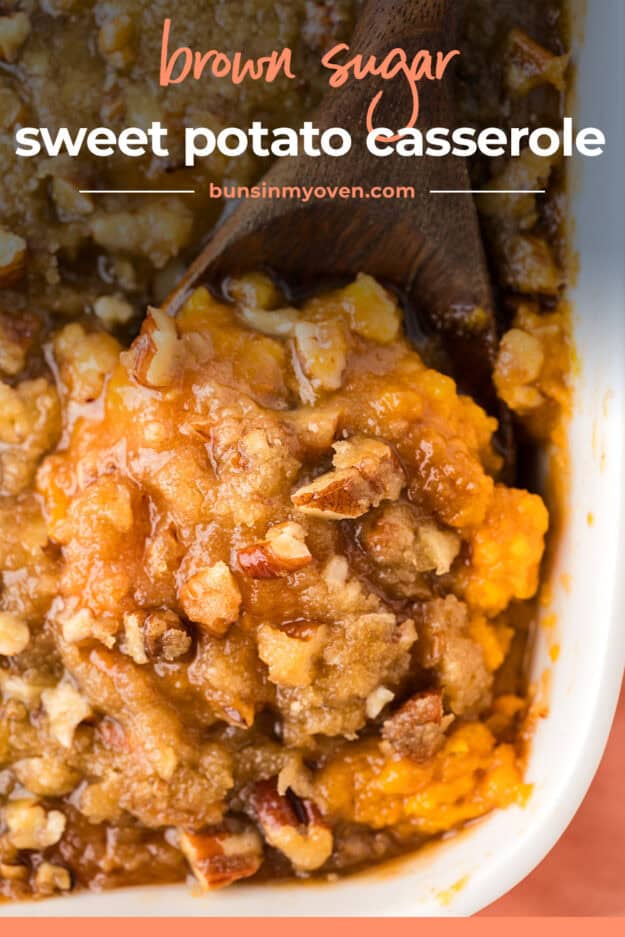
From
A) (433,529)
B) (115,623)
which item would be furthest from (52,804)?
(433,529)

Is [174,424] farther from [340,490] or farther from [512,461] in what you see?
[512,461]

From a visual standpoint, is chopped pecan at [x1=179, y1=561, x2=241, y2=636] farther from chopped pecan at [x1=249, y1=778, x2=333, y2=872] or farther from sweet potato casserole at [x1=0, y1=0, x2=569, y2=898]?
chopped pecan at [x1=249, y1=778, x2=333, y2=872]

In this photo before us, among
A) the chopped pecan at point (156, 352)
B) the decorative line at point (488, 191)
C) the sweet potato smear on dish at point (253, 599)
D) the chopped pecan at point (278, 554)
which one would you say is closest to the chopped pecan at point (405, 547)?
the sweet potato smear on dish at point (253, 599)

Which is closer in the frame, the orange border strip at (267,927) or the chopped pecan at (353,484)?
the chopped pecan at (353,484)

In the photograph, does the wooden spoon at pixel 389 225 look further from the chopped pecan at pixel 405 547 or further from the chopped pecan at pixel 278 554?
the chopped pecan at pixel 278 554

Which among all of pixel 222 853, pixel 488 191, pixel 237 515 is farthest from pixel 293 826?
pixel 488 191

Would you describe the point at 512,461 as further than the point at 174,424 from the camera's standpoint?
Yes
